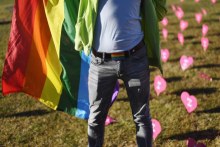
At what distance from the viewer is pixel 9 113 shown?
4844 millimetres

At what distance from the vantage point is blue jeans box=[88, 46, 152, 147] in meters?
2.91

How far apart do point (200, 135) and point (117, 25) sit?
1.93 m

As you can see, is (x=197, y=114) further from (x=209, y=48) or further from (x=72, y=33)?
(x=209, y=48)

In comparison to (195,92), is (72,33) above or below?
above

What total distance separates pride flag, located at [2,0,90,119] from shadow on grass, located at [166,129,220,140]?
1.08 m

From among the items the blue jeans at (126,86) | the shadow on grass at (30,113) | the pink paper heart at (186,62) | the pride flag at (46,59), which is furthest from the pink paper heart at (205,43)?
the blue jeans at (126,86)

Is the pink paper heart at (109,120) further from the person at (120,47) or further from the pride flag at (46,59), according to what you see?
the person at (120,47)

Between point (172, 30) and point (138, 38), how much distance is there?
221 inches

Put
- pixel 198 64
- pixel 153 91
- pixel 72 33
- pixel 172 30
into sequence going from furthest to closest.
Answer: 1. pixel 172 30
2. pixel 198 64
3. pixel 153 91
4. pixel 72 33

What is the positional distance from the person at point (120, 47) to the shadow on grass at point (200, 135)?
94cm

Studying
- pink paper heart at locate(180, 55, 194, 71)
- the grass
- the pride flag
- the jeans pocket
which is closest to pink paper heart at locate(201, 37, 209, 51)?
the grass

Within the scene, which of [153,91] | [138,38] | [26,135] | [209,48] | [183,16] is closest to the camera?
Result: [138,38]

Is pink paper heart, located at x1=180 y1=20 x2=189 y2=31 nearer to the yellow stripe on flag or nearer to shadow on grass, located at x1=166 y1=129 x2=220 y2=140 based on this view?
shadow on grass, located at x1=166 y1=129 x2=220 y2=140

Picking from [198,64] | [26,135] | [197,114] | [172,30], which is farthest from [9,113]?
[172,30]
